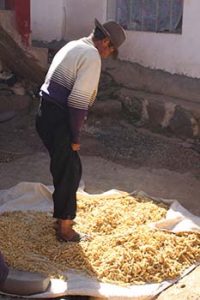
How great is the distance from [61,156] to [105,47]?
95cm

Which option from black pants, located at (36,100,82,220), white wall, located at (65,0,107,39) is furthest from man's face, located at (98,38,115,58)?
white wall, located at (65,0,107,39)

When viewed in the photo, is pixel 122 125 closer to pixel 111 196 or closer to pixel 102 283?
pixel 111 196

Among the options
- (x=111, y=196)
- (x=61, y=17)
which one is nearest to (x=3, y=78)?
Result: (x=61, y=17)

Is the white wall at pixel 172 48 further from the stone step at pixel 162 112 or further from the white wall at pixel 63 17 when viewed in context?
the white wall at pixel 63 17

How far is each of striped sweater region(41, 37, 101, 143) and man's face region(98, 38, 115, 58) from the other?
8cm

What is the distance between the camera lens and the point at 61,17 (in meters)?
9.57

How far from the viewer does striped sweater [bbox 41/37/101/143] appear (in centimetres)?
445

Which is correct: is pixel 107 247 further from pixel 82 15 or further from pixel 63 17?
pixel 63 17

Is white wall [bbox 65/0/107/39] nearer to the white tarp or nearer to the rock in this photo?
the white tarp

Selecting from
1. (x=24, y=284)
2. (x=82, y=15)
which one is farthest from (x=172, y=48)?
(x=24, y=284)

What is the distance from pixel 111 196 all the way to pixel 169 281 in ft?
5.60

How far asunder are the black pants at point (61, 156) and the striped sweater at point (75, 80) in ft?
0.25

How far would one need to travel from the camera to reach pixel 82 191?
6.20 metres

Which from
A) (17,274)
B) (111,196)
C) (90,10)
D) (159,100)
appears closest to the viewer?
(17,274)
